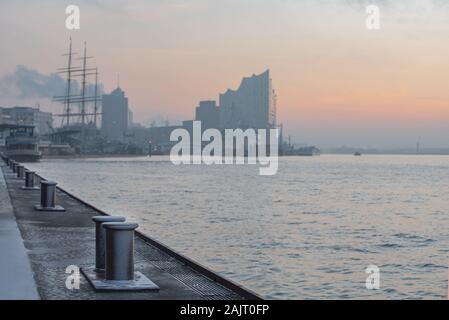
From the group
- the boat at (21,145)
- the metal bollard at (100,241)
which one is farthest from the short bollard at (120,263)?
the boat at (21,145)

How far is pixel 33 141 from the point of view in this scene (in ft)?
485

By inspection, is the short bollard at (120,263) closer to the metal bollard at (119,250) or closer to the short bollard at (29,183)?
the metal bollard at (119,250)

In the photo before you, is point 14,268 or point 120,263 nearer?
point 120,263

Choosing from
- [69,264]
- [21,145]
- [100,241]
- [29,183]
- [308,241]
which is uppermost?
[21,145]

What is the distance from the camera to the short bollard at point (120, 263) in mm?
11539

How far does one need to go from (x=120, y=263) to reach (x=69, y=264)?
279 centimetres

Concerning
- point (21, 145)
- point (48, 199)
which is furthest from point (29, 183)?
point (21, 145)

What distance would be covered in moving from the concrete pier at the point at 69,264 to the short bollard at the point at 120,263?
0.59ft

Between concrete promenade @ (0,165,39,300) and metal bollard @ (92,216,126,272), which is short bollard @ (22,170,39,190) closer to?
concrete promenade @ (0,165,39,300)

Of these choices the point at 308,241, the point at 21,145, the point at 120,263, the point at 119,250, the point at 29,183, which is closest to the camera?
the point at 119,250

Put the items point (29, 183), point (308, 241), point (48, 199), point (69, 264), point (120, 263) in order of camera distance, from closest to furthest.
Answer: point (120, 263) < point (69, 264) < point (48, 199) < point (308, 241) < point (29, 183)

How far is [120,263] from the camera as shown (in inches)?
465

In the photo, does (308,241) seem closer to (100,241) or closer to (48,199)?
(48,199)
